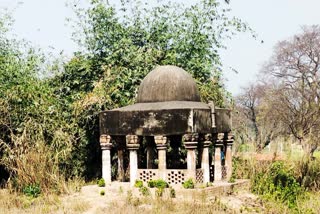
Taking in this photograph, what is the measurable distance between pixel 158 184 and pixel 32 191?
3.86 metres

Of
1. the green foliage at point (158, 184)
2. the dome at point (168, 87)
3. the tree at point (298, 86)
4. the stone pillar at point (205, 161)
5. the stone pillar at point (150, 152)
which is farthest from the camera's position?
the tree at point (298, 86)

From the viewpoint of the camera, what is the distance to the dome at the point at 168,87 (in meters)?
15.5

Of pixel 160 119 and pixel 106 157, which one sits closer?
pixel 160 119

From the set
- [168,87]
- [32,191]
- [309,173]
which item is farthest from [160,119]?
[309,173]

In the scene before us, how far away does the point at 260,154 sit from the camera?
18688 millimetres

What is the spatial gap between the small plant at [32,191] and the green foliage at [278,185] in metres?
6.40

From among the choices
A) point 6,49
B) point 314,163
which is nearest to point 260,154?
point 314,163

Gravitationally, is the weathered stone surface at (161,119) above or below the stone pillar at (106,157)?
above

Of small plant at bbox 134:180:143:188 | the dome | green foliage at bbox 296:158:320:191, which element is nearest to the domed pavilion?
the dome

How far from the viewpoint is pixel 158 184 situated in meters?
14.5

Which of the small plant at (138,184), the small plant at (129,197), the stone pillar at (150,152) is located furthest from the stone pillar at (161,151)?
the stone pillar at (150,152)

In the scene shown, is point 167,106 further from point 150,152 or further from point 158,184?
point 150,152

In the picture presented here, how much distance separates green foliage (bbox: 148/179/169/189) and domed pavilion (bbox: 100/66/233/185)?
261mm

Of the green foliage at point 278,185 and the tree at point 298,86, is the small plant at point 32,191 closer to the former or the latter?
the green foliage at point 278,185
